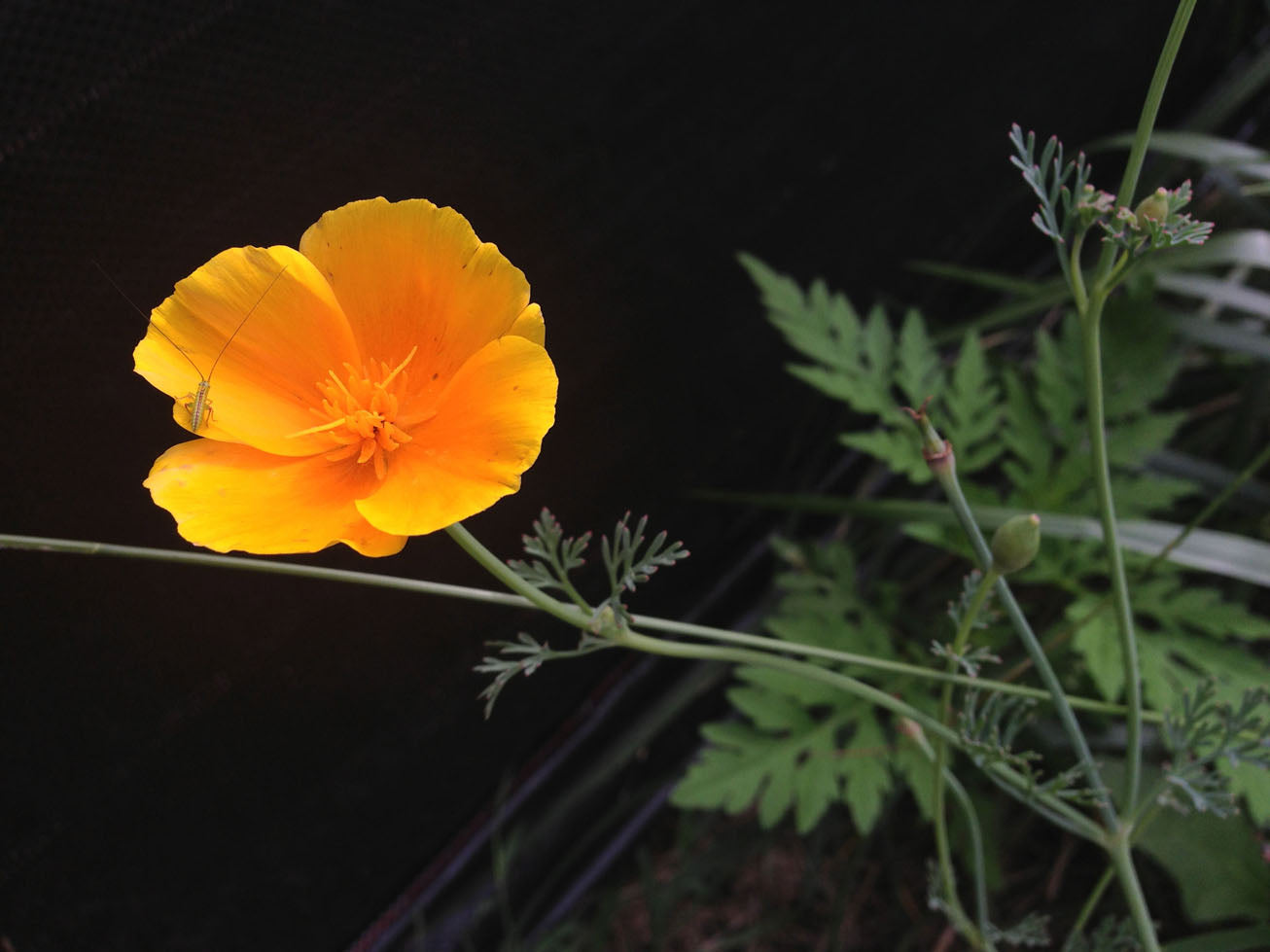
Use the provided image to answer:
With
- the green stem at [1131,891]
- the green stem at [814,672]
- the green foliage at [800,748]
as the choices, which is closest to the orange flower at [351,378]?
the green stem at [814,672]

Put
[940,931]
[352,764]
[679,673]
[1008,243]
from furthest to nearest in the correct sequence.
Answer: [1008,243] < [679,673] < [940,931] < [352,764]

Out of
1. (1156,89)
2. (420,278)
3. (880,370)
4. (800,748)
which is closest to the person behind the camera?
(1156,89)

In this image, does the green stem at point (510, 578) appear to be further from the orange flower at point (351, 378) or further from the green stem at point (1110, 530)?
the green stem at point (1110, 530)

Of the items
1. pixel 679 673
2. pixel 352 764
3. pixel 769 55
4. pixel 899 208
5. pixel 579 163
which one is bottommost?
pixel 352 764

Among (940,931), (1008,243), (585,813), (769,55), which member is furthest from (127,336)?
(1008,243)

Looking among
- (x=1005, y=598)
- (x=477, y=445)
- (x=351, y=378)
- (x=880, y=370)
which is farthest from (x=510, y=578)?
(x=880, y=370)

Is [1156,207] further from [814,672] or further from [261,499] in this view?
[261,499]

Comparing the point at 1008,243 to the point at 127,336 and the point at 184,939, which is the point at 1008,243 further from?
the point at 184,939
